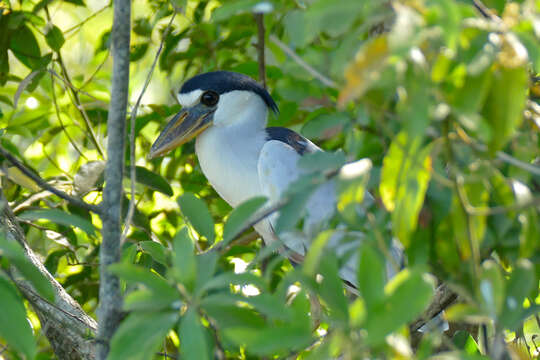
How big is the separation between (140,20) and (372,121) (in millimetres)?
1408

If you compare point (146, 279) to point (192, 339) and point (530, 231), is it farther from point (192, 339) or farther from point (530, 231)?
point (530, 231)

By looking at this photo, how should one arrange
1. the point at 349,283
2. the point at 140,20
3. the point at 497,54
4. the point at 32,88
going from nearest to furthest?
the point at 497,54 → the point at 32,88 → the point at 349,283 → the point at 140,20

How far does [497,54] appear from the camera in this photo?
68 cm

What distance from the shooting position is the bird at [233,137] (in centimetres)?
189

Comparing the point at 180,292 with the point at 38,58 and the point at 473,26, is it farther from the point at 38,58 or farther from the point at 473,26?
the point at 38,58

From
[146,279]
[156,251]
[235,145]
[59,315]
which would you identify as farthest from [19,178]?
[146,279]

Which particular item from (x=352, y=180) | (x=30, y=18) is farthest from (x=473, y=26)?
(x=30, y=18)

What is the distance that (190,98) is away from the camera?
2.03m

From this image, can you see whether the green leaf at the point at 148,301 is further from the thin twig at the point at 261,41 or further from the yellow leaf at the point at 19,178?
the thin twig at the point at 261,41

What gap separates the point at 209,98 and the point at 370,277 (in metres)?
1.42

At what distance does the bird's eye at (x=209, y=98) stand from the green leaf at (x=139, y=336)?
1.31 metres

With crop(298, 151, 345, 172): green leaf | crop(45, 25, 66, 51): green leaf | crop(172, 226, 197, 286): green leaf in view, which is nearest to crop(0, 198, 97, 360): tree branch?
crop(45, 25, 66, 51): green leaf

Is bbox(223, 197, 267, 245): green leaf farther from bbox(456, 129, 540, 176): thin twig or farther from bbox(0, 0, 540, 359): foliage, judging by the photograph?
bbox(456, 129, 540, 176): thin twig

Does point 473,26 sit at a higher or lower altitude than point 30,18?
higher
